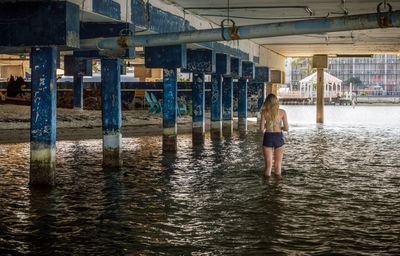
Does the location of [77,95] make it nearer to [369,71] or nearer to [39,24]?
[39,24]

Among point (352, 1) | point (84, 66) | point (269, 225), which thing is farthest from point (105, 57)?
point (84, 66)

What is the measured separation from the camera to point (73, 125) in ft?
93.7

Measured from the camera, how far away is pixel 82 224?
943cm

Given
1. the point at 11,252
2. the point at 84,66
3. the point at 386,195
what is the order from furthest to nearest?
the point at 84,66, the point at 386,195, the point at 11,252

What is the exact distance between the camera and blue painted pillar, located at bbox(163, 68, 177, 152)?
20.7 m

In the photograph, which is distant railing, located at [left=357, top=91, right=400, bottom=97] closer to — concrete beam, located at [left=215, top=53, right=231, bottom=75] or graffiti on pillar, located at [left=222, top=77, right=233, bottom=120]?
graffiti on pillar, located at [left=222, top=77, right=233, bottom=120]

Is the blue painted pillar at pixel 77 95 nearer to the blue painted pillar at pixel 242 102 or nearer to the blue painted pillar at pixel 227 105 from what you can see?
the blue painted pillar at pixel 227 105

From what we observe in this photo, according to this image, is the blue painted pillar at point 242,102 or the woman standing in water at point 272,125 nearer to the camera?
the woman standing in water at point 272,125

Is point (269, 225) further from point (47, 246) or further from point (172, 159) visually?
point (172, 159)

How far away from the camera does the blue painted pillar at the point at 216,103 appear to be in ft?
96.4

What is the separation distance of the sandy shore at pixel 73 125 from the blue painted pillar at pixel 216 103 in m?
2.54

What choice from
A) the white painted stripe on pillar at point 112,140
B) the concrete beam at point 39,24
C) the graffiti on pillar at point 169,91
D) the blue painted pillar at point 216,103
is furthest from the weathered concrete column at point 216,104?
the concrete beam at point 39,24

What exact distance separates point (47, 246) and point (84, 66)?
89.2ft

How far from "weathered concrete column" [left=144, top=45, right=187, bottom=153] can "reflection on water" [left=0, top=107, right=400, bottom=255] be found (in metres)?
2.01
